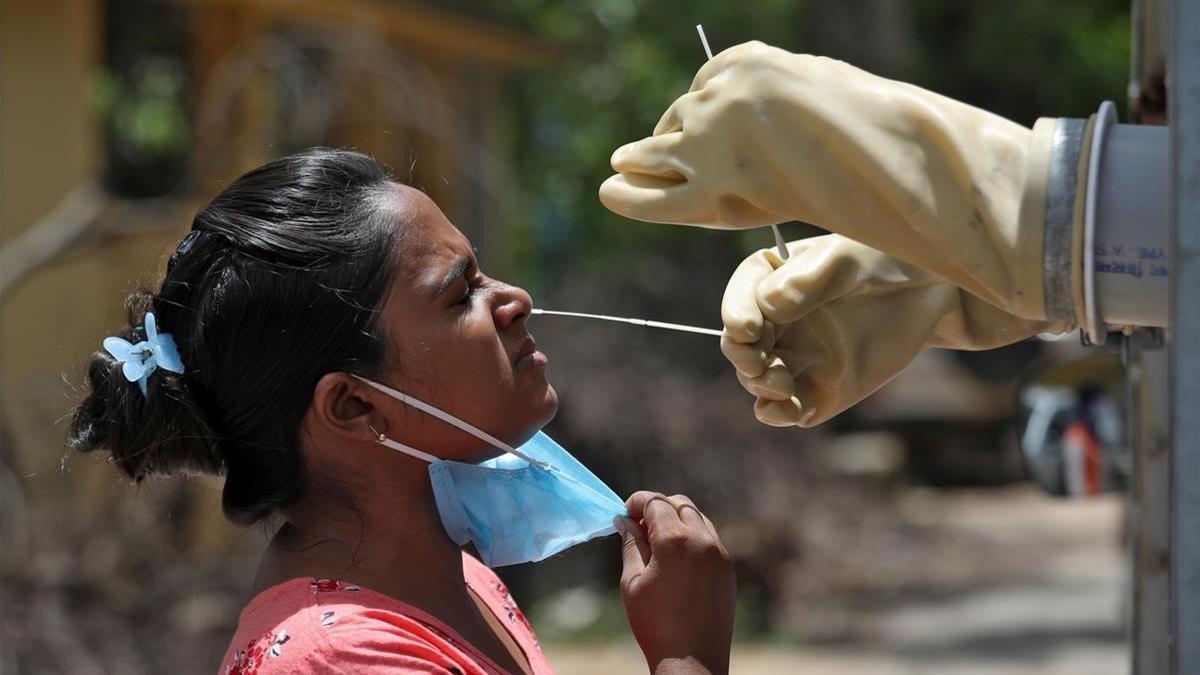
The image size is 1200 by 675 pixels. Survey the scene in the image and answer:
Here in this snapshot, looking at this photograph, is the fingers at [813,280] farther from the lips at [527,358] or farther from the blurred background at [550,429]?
the blurred background at [550,429]

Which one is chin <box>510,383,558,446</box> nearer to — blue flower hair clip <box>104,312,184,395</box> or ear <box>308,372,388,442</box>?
ear <box>308,372,388,442</box>

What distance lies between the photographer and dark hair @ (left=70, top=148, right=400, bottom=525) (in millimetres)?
1699

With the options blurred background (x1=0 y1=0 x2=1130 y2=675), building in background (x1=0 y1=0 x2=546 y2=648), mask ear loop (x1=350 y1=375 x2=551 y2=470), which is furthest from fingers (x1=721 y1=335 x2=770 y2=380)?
building in background (x1=0 y1=0 x2=546 y2=648)

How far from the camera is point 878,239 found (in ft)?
5.17

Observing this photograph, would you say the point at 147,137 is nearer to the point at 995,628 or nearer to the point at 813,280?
the point at 995,628

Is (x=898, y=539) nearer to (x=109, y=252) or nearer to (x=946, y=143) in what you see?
(x=109, y=252)

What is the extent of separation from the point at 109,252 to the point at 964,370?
29.1ft

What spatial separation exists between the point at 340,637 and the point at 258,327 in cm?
37

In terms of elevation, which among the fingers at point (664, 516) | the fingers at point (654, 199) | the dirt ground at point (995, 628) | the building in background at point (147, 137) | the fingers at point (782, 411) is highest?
the fingers at point (654, 199)

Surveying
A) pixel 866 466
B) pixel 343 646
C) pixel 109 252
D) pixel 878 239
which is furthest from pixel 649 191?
pixel 866 466

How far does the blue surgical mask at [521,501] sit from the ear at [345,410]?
1.4 inches

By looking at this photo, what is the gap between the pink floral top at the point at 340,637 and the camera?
1.53 meters

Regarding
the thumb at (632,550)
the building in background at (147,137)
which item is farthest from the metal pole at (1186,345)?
the building in background at (147,137)

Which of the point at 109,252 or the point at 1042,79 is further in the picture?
the point at 1042,79
